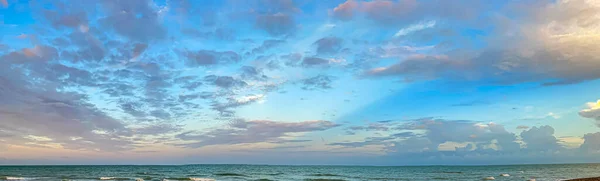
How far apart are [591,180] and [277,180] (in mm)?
40901

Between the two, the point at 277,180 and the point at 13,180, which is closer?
the point at 13,180

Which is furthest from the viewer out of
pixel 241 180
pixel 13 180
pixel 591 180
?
pixel 241 180

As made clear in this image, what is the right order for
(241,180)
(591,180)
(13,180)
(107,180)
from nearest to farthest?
(591,180), (13,180), (107,180), (241,180)

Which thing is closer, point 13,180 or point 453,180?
point 13,180

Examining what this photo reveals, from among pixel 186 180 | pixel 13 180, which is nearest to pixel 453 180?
pixel 186 180

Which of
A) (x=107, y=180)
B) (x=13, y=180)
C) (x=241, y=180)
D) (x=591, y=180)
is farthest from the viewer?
(x=241, y=180)

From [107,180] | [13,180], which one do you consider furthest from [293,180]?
[13,180]

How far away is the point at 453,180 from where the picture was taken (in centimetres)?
6316

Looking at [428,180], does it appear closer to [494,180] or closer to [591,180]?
[494,180]

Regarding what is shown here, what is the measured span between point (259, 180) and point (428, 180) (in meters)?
28.2

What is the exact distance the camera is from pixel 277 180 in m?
61.9

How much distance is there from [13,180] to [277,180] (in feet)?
121

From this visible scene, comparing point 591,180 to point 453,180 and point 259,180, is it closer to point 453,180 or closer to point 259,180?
point 453,180

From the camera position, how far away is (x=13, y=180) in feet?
172
